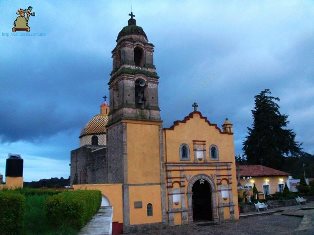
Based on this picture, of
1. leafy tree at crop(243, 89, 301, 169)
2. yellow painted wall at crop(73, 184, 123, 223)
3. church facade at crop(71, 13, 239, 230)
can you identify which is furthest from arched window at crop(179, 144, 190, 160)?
leafy tree at crop(243, 89, 301, 169)

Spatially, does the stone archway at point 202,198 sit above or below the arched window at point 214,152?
below

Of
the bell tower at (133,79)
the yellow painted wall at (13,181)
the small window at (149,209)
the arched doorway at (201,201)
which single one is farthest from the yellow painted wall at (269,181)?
the yellow painted wall at (13,181)

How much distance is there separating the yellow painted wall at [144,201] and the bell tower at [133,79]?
4903 mm

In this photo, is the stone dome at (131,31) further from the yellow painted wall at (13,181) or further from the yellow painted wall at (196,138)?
the yellow painted wall at (13,181)

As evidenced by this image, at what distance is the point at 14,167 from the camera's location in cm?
1492

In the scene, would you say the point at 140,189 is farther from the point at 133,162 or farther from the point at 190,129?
the point at 190,129

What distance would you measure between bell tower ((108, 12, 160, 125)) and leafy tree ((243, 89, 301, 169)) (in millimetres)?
30029

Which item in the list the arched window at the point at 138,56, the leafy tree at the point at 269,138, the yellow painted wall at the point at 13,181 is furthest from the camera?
the leafy tree at the point at 269,138

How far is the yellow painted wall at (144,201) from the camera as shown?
24.1 m

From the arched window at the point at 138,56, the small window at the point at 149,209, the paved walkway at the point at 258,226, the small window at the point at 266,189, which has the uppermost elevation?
the arched window at the point at 138,56

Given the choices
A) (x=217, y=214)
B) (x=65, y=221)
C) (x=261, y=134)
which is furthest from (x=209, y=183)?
(x=261, y=134)

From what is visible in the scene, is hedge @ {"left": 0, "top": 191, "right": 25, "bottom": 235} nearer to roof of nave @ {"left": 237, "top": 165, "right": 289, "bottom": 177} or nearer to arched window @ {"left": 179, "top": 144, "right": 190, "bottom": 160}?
arched window @ {"left": 179, "top": 144, "right": 190, "bottom": 160}

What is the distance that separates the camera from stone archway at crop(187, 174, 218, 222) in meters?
26.6

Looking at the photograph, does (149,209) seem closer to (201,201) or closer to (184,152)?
(184,152)
